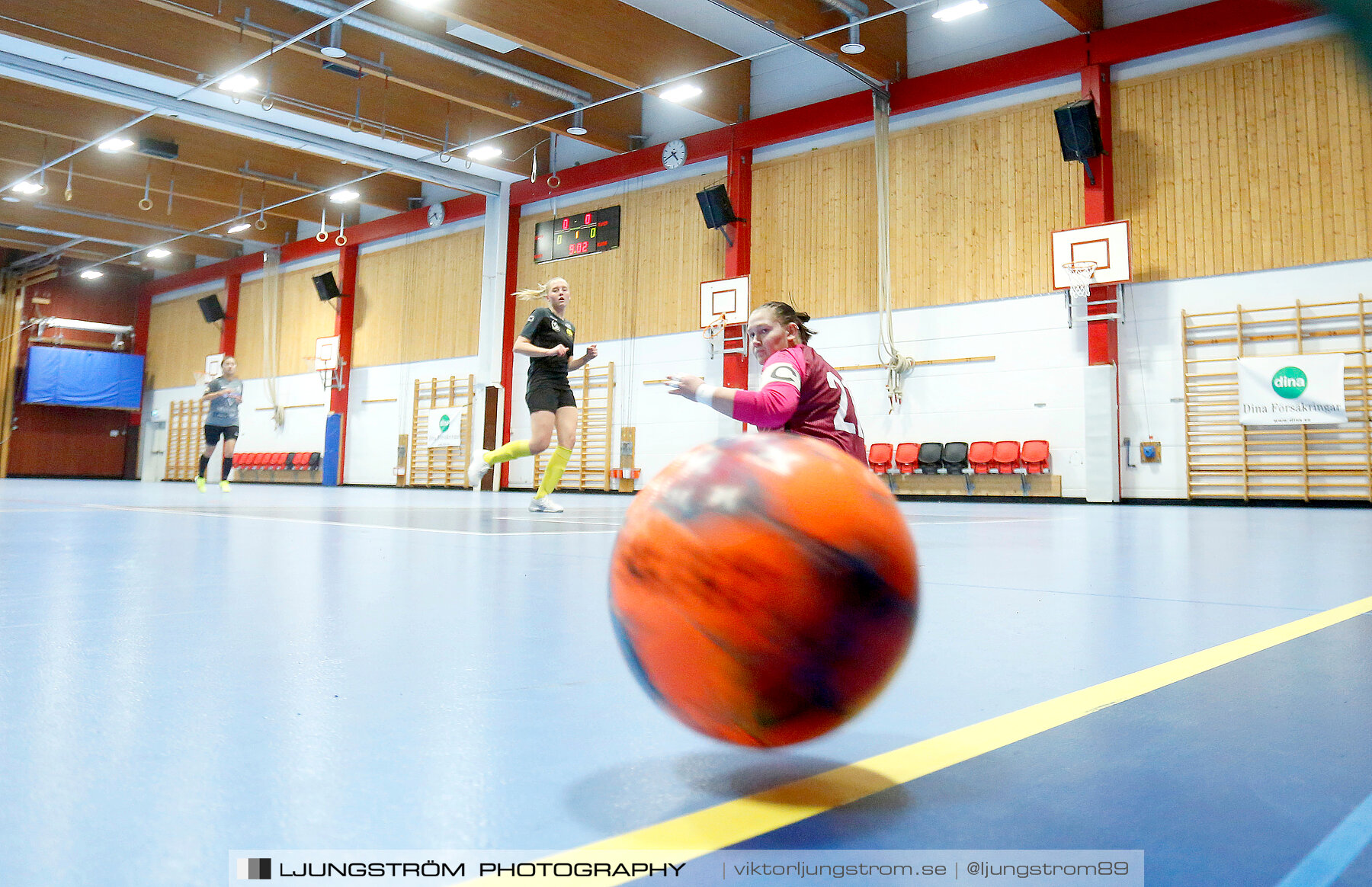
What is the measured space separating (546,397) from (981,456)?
25.9 ft

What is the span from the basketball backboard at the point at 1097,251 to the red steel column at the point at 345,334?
1628 centimetres

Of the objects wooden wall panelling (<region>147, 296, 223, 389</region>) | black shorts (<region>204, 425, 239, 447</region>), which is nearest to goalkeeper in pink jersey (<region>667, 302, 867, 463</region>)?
black shorts (<region>204, 425, 239, 447</region>)

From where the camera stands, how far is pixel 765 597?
3.47 feet

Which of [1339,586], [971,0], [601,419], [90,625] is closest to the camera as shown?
[90,625]

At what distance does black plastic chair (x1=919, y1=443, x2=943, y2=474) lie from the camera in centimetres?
1348

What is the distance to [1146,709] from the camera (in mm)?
1405

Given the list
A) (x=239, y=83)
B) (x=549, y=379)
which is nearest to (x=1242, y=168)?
(x=549, y=379)

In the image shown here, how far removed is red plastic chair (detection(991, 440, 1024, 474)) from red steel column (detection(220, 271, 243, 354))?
21275 mm

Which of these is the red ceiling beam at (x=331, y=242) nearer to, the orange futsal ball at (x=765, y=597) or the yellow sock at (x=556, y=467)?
the yellow sock at (x=556, y=467)

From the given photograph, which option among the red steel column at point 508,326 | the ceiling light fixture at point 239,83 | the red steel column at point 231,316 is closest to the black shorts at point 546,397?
the ceiling light fixture at point 239,83

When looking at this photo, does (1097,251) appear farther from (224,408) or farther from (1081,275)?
(224,408)

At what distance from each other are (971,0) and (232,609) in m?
11.3

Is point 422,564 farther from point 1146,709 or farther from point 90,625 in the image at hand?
point 1146,709

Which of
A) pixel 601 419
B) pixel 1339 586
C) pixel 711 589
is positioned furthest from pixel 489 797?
pixel 601 419
